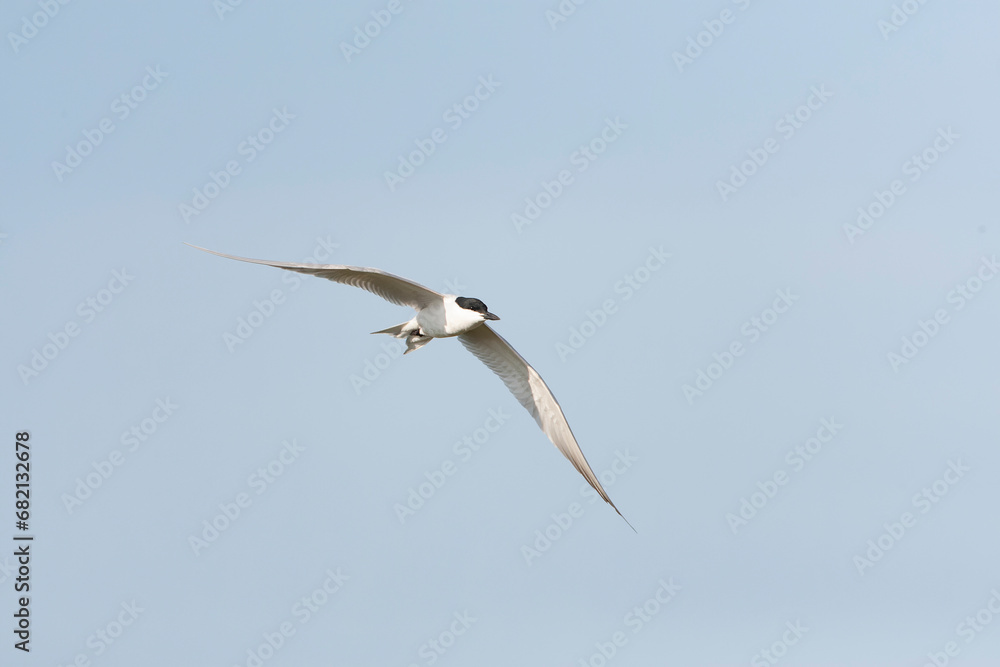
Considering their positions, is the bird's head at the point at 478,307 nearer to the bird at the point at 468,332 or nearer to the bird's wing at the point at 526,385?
the bird at the point at 468,332

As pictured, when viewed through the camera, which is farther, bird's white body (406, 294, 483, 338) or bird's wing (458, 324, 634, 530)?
bird's wing (458, 324, 634, 530)

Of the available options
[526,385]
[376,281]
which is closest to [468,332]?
[526,385]

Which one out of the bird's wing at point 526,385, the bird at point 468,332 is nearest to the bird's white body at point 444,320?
the bird at point 468,332

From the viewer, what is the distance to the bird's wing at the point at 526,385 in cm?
2536

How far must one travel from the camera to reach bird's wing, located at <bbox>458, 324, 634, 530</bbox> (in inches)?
998

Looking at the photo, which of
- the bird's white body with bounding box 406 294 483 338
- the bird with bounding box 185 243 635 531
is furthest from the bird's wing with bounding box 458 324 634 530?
the bird's white body with bounding box 406 294 483 338

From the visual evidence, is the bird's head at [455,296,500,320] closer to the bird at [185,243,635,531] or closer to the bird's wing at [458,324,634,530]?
the bird at [185,243,635,531]

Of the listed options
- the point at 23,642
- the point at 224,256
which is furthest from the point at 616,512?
the point at 23,642

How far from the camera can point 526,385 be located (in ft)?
85.3

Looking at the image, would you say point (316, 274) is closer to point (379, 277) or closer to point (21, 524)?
point (379, 277)

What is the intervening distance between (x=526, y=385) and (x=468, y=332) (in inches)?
66.5

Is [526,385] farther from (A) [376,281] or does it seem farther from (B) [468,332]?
(A) [376,281]

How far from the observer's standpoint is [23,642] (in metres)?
24.1

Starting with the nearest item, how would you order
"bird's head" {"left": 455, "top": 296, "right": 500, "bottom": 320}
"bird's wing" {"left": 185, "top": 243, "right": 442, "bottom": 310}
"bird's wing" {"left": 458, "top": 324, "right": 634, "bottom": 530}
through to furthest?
"bird's wing" {"left": 185, "top": 243, "right": 442, "bottom": 310}, "bird's head" {"left": 455, "top": 296, "right": 500, "bottom": 320}, "bird's wing" {"left": 458, "top": 324, "right": 634, "bottom": 530}
